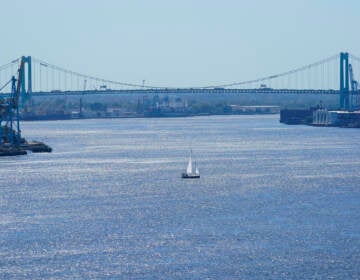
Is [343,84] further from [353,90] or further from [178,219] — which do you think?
[178,219]

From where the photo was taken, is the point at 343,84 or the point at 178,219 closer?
the point at 178,219

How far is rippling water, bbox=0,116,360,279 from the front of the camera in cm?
1762

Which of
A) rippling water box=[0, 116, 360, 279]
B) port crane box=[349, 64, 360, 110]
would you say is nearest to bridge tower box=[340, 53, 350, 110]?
port crane box=[349, 64, 360, 110]

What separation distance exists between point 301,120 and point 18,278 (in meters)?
78.2

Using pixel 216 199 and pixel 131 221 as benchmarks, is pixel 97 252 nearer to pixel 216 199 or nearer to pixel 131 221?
pixel 131 221

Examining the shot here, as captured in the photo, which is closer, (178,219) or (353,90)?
(178,219)

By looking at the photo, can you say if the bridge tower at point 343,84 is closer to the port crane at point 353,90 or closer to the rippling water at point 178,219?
the port crane at point 353,90

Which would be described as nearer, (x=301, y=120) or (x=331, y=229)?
(x=331, y=229)

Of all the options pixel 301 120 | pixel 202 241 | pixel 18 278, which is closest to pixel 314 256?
pixel 202 241

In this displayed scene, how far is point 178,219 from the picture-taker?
22875 mm

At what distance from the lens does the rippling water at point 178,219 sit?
17625 mm

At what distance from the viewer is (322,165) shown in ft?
126

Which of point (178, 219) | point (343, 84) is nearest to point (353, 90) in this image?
point (343, 84)

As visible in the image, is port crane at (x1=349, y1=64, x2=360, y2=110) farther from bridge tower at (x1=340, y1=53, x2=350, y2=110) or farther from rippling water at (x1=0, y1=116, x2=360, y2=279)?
rippling water at (x1=0, y1=116, x2=360, y2=279)
